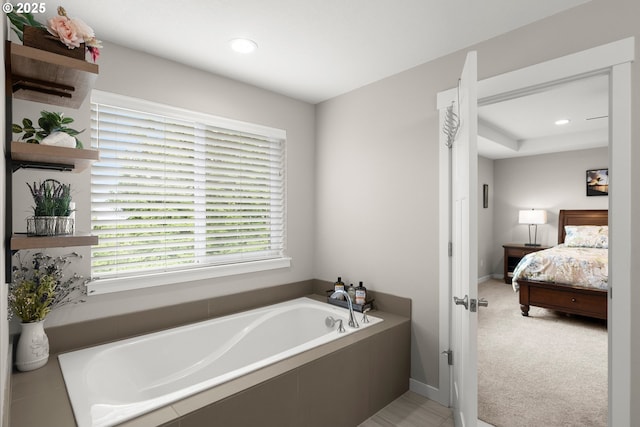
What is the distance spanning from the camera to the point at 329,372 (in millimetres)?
1909

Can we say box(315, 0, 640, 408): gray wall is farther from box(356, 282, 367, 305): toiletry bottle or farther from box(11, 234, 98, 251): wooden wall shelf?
box(11, 234, 98, 251): wooden wall shelf

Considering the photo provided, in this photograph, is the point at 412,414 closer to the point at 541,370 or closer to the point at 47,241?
the point at 541,370

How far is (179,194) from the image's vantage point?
7.94 feet

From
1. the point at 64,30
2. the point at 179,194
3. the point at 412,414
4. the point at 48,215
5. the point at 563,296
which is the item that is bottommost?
the point at 412,414

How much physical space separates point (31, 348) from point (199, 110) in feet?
5.78

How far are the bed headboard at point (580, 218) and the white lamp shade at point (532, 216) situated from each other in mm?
267

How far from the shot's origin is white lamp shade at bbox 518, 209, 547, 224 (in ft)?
19.1

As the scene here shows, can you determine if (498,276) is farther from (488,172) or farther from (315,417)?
(315,417)

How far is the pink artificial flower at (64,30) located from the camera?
1278 mm

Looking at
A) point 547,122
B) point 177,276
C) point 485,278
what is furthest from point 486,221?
point 177,276

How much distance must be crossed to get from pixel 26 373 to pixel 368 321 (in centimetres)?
197

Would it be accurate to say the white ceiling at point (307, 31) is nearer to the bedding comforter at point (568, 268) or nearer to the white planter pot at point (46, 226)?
the white planter pot at point (46, 226)

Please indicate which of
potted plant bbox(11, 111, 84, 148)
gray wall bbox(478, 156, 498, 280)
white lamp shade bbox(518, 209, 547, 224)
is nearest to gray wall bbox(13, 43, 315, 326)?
potted plant bbox(11, 111, 84, 148)

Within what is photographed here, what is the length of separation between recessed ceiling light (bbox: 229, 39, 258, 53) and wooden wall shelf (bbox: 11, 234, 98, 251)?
143cm
